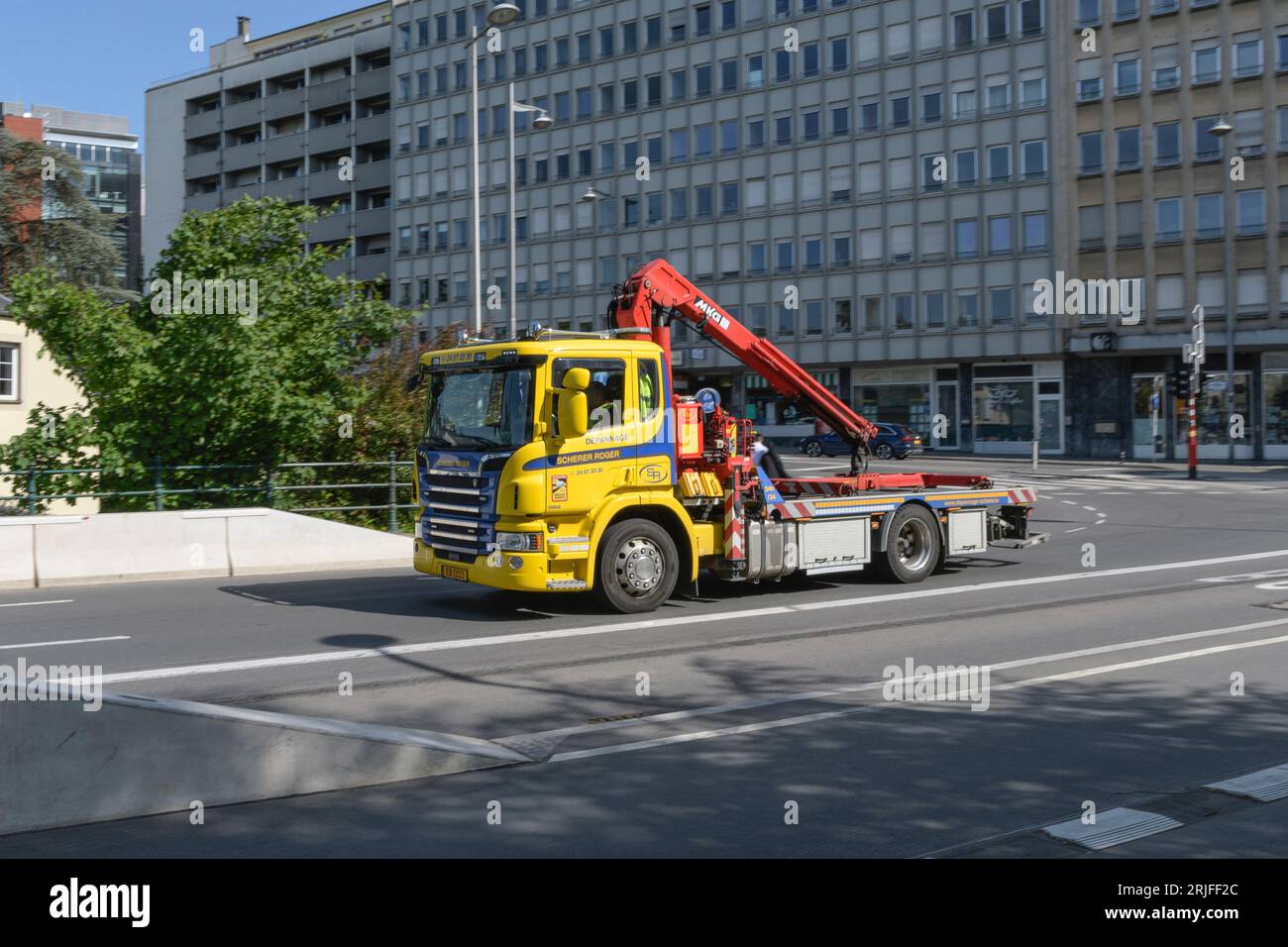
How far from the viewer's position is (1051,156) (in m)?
54.1

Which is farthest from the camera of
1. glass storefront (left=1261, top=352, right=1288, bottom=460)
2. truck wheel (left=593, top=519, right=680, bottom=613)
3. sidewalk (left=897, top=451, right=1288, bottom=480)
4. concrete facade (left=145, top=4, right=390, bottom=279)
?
concrete facade (left=145, top=4, right=390, bottom=279)

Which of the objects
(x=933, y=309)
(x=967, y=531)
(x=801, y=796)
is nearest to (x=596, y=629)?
(x=801, y=796)

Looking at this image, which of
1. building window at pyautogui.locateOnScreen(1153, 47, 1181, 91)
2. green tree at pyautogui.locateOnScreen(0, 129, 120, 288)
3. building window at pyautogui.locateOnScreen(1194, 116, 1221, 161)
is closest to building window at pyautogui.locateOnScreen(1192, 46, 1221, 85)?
building window at pyautogui.locateOnScreen(1153, 47, 1181, 91)

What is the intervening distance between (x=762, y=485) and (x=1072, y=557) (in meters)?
6.24

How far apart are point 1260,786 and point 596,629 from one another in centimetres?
668

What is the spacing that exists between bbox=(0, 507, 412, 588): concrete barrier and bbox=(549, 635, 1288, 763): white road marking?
10982mm

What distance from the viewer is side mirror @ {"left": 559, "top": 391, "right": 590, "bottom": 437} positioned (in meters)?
12.1

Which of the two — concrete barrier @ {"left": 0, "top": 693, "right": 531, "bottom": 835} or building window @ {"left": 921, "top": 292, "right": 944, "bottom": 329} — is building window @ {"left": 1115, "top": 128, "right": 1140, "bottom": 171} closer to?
building window @ {"left": 921, "top": 292, "right": 944, "bottom": 329}

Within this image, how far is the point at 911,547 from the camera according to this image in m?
15.7

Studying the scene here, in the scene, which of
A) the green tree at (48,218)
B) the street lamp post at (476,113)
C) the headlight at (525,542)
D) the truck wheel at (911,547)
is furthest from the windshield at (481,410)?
the green tree at (48,218)

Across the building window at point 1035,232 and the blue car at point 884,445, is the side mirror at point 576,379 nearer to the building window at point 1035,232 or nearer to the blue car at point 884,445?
the blue car at point 884,445

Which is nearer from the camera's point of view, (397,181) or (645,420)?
(645,420)

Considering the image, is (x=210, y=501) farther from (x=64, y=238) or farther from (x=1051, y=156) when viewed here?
(x=1051, y=156)
